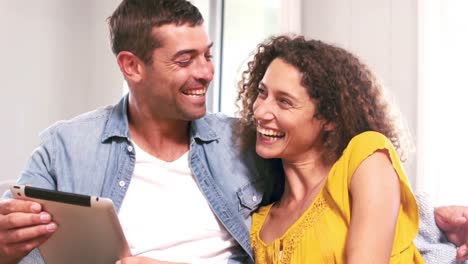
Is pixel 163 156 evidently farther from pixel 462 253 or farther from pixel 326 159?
pixel 462 253

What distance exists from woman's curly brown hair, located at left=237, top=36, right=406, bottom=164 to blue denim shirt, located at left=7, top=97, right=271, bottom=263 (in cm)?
23

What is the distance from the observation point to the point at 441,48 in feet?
5.52

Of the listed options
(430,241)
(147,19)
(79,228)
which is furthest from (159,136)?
(430,241)

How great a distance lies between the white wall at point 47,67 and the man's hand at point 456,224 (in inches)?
64.8

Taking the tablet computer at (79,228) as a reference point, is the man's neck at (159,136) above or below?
above

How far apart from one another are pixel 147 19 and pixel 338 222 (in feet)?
2.27

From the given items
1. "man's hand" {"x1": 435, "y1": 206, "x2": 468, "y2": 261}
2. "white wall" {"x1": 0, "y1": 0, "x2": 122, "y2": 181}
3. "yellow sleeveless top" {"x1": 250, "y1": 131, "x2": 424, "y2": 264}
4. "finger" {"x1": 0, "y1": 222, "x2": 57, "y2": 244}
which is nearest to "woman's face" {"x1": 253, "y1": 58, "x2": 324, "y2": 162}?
"yellow sleeveless top" {"x1": 250, "y1": 131, "x2": 424, "y2": 264}

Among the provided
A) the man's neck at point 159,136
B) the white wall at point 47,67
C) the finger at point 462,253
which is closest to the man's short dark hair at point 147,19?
the man's neck at point 159,136

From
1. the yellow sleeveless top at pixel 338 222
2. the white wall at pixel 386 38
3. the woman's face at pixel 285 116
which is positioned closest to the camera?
the yellow sleeveless top at pixel 338 222

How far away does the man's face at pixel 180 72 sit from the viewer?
1.41 metres

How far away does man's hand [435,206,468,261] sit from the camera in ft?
4.02

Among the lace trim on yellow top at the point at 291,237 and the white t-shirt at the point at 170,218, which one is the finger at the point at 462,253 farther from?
the white t-shirt at the point at 170,218

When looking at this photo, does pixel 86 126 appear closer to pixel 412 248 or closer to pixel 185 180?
pixel 185 180

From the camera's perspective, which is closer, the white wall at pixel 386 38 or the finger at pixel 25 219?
the finger at pixel 25 219
